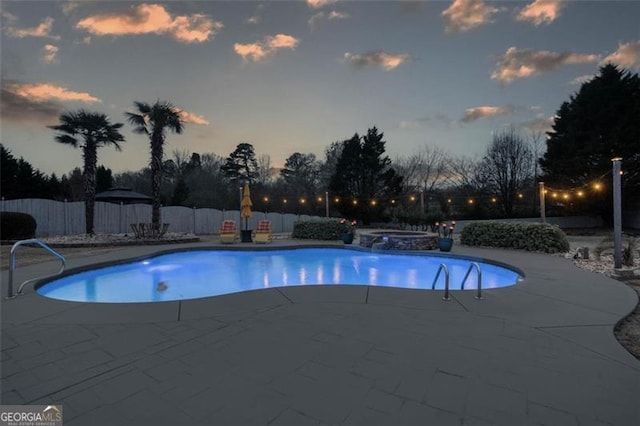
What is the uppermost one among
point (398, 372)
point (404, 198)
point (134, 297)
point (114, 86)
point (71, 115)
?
point (114, 86)

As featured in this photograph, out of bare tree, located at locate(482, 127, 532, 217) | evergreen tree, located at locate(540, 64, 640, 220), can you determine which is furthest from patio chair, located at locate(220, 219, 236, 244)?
bare tree, located at locate(482, 127, 532, 217)

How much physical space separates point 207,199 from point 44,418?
2305 cm

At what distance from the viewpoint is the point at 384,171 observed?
26.3 meters

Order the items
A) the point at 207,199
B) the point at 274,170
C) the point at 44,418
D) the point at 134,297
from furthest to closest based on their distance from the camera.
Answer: the point at 274,170, the point at 207,199, the point at 134,297, the point at 44,418

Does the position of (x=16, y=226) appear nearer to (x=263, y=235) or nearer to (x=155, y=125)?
(x=155, y=125)

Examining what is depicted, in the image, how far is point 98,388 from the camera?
82.0 inches

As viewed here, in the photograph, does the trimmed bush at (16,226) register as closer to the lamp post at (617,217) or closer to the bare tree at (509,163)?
the lamp post at (617,217)

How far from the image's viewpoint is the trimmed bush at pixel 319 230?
1278cm

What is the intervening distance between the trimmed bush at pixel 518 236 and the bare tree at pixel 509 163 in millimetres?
13753

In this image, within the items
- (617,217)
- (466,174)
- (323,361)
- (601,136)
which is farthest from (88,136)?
(466,174)

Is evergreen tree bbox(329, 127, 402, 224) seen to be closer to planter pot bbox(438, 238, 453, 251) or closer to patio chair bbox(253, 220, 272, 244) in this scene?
patio chair bbox(253, 220, 272, 244)

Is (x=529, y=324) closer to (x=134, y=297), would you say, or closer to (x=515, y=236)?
(x=134, y=297)

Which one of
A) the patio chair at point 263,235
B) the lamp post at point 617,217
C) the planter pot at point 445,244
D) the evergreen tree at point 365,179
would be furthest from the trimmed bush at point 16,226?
the evergreen tree at point 365,179

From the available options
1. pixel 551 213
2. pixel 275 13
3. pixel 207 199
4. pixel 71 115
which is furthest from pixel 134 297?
pixel 551 213
